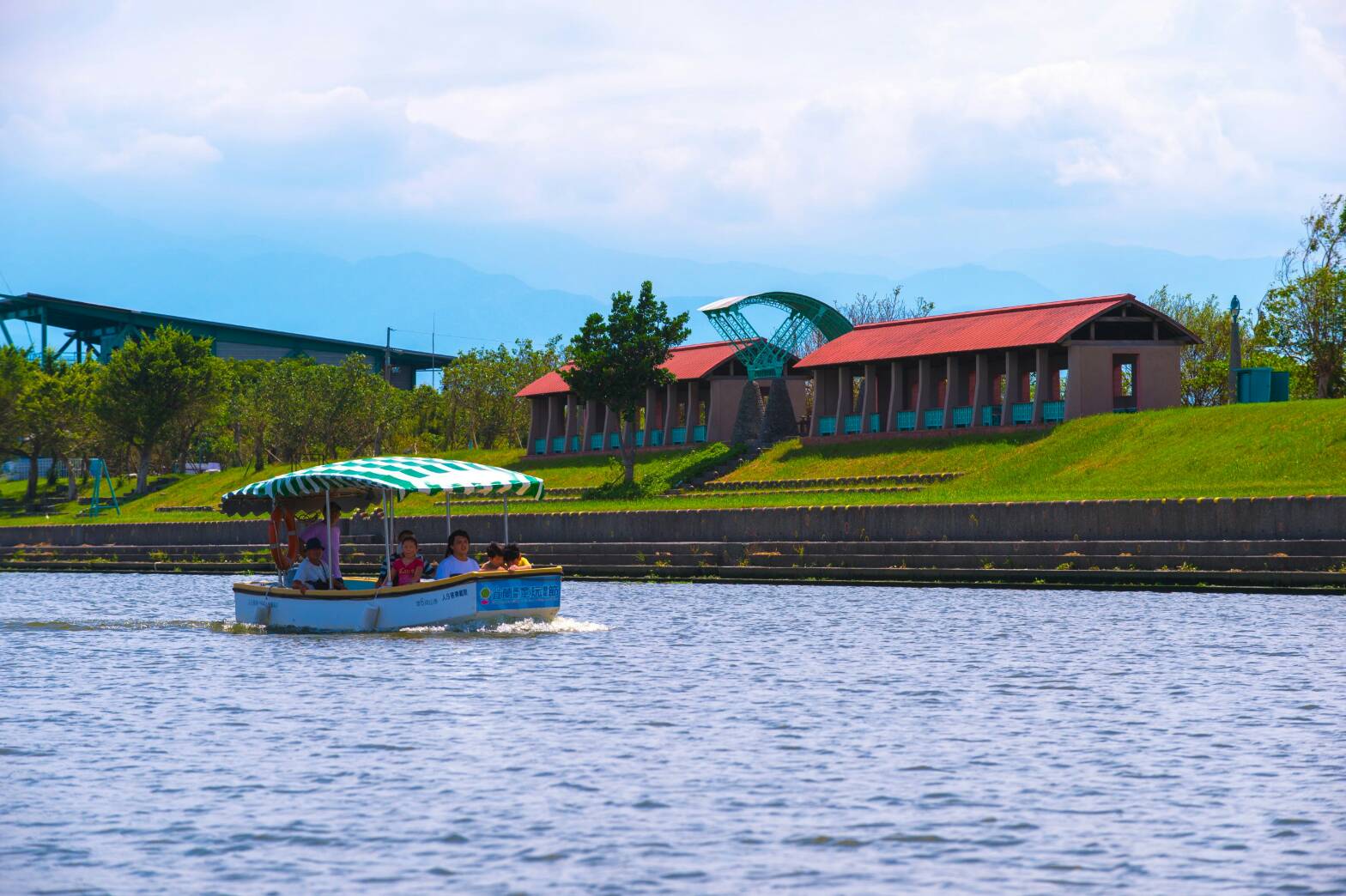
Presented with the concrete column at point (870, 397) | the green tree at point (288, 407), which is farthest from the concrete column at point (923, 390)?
→ the green tree at point (288, 407)

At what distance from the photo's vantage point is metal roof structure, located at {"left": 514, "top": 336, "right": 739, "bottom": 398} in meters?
71.2

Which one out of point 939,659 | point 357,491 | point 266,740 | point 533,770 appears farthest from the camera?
point 357,491

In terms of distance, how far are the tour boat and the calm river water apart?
1.83ft

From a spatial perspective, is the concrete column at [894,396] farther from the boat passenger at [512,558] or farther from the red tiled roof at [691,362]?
the boat passenger at [512,558]

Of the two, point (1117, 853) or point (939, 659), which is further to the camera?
point (939, 659)

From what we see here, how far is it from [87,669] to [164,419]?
224 ft

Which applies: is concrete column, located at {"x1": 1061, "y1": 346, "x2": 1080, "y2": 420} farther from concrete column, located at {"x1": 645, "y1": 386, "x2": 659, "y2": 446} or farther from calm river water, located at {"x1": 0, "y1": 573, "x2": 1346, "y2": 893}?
calm river water, located at {"x1": 0, "y1": 573, "x2": 1346, "y2": 893}

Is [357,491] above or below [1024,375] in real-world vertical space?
below

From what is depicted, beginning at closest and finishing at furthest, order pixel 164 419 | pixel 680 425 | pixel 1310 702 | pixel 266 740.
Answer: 1. pixel 266 740
2. pixel 1310 702
3. pixel 680 425
4. pixel 164 419

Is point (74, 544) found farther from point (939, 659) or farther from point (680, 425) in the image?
point (939, 659)

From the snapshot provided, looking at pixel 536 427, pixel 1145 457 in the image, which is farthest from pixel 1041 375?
pixel 536 427

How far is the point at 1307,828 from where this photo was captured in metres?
11.5

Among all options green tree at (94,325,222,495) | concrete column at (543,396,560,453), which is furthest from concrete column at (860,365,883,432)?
green tree at (94,325,222,495)

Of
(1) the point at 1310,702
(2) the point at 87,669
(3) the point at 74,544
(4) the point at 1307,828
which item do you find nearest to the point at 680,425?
(3) the point at 74,544
